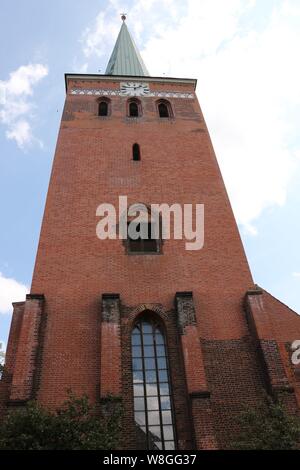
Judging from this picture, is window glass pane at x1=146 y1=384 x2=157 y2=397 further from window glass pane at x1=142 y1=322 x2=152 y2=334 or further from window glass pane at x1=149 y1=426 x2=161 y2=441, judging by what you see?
window glass pane at x1=142 y1=322 x2=152 y2=334

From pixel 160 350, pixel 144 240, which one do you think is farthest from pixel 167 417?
pixel 144 240

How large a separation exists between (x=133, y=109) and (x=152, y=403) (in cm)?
1383

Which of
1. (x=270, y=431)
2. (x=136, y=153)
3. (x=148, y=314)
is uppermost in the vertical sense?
(x=136, y=153)

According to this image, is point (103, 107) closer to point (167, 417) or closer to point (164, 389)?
point (164, 389)

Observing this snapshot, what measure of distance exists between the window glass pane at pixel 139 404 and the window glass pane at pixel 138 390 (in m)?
0.12

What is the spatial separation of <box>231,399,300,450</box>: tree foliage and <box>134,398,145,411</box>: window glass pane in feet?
8.77

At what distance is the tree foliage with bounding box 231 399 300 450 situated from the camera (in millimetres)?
7898

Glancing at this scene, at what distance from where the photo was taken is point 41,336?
37.4 ft

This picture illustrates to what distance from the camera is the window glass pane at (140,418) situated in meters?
10.4

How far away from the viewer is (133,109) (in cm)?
2047

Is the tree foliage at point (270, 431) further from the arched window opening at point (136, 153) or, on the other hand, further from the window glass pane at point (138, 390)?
the arched window opening at point (136, 153)

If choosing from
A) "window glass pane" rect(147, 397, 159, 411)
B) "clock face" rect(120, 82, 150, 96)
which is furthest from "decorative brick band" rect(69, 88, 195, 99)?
"window glass pane" rect(147, 397, 159, 411)

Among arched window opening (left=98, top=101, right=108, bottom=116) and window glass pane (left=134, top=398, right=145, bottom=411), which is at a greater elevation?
arched window opening (left=98, top=101, right=108, bottom=116)

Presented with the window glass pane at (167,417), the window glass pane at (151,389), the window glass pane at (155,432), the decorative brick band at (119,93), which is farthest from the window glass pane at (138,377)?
the decorative brick band at (119,93)
